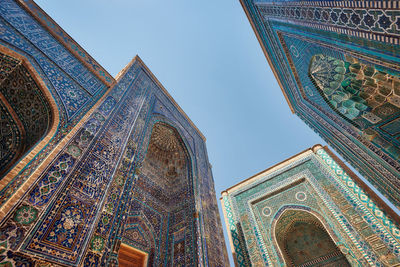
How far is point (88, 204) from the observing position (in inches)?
84.6

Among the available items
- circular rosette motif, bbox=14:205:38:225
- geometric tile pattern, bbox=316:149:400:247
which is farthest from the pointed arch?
circular rosette motif, bbox=14:205:38:225

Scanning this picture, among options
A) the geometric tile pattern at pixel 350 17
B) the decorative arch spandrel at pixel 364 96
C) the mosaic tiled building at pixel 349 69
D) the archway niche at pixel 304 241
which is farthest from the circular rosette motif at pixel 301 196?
the geometric tile pattern at pixel 350 17

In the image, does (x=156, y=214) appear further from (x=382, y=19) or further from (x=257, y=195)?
(x=382, y=19)

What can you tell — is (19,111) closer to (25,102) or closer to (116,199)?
(25,102)

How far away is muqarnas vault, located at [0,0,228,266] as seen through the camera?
1.73 meters

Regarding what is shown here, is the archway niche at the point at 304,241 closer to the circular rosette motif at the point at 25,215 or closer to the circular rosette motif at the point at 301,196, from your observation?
the circular rosette motif at the point at 301,196

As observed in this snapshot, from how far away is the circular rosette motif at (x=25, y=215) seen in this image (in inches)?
63.3

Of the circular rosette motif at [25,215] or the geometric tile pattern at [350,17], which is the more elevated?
the geometric tile pattern at [350,17]

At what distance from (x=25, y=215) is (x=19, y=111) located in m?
1.76

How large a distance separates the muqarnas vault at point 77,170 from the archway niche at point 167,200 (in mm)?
29

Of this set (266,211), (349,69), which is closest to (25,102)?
(349,69)

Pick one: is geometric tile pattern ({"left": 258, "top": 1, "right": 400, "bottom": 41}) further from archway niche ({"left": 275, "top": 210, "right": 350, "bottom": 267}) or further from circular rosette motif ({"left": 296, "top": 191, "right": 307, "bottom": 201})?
archway niche ({"left": 275, "top": 210, "right": 350, "bottom": 267})

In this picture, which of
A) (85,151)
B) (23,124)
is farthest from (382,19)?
(23,124)

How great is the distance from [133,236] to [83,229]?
2281 millimetres
